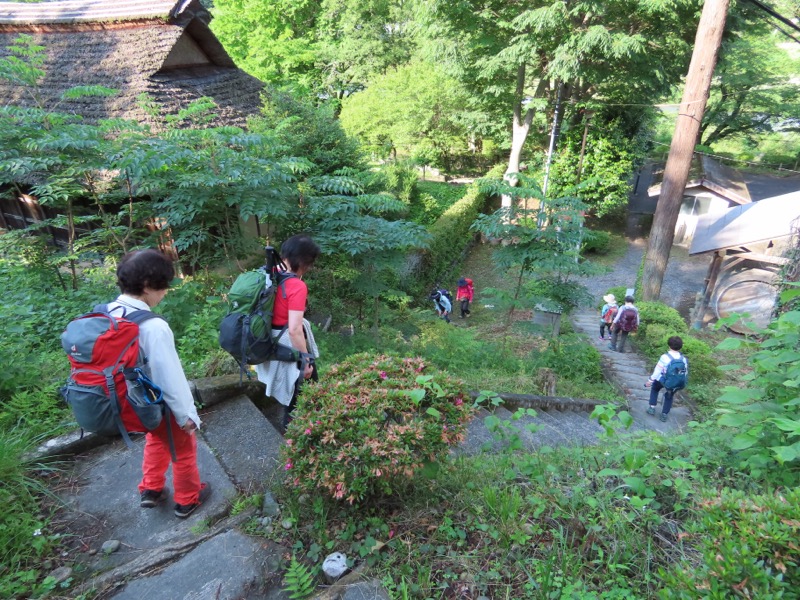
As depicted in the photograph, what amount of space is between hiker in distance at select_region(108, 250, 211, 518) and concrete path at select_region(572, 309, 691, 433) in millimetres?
5764

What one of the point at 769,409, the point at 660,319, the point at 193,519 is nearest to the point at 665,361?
the point at 660,319

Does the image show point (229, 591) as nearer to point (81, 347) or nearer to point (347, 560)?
point (347, 560)

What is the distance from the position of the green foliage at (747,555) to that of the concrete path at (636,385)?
Result: 448 cm

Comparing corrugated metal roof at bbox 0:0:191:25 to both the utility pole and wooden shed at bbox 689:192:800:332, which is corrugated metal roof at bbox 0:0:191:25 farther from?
wooden shed at bbox 689:192:800:332

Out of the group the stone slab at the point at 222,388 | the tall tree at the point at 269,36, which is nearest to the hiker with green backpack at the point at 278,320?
the stone slab at the point at 222,388

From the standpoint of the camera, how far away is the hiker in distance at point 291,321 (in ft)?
10.2

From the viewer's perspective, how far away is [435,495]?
2582mm

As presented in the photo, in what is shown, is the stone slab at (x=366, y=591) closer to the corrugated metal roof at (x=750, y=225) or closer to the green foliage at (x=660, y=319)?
the green foliage at (x=660, y=319)

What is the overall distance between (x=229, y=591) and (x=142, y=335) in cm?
142

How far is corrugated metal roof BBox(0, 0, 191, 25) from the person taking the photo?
10812mm

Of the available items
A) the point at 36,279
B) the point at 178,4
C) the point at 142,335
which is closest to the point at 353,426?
the point at 142,335

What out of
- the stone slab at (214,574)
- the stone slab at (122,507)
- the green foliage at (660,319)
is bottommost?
the green foliage at (660,319)

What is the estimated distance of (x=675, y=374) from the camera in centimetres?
630

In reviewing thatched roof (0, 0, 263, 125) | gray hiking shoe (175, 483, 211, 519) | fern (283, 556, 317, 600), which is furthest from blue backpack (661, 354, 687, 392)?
thatched roof (0, 0, 263, 125)
